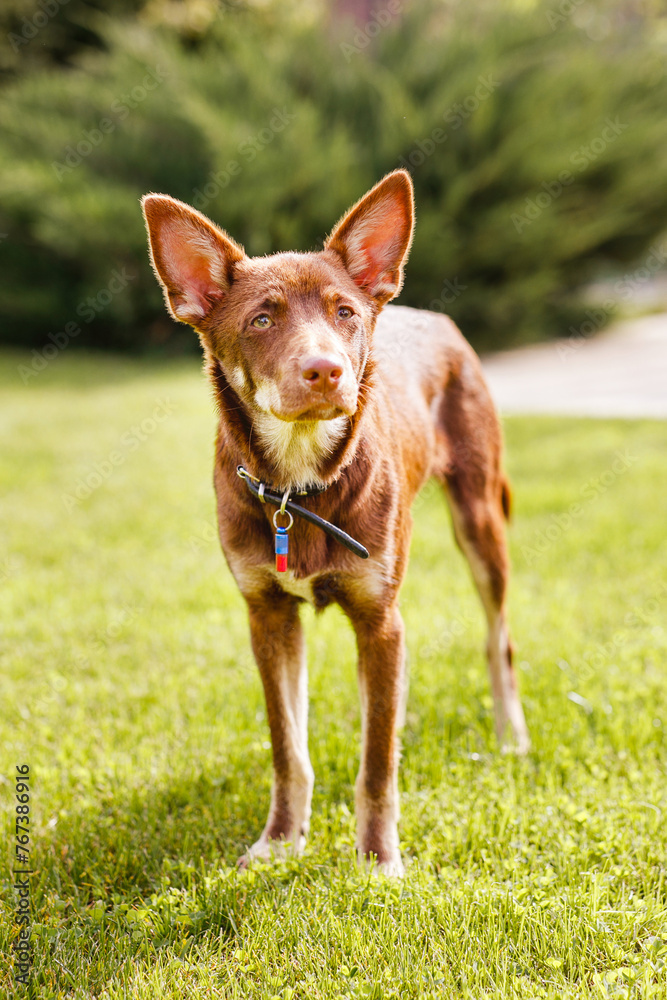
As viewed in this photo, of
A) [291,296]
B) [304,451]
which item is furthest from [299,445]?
[291,296]

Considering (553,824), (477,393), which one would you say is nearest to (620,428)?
(477,393)

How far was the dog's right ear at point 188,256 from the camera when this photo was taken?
249 cm

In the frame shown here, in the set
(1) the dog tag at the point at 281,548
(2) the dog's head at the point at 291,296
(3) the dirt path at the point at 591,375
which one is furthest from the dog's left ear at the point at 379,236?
(3) the dirt path at the point at 591,375

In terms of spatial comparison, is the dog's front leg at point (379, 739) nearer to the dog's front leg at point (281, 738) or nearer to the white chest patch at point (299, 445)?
the dog's front leg at point (281, 738)

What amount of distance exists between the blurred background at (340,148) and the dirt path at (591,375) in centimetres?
82

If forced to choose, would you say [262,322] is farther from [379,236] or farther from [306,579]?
[306,579]

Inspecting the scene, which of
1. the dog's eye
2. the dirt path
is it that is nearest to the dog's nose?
the dog's eye

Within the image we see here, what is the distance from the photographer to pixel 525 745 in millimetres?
3326

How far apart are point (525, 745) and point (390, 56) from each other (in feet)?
46.8

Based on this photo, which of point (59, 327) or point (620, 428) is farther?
point (59, 327)

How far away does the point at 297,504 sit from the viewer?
2518 mm

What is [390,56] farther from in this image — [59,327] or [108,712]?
[108,712]

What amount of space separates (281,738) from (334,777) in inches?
18.0

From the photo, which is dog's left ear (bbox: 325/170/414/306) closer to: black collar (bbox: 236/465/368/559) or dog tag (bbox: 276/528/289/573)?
black collar (bbox: 236/465/368/559)
